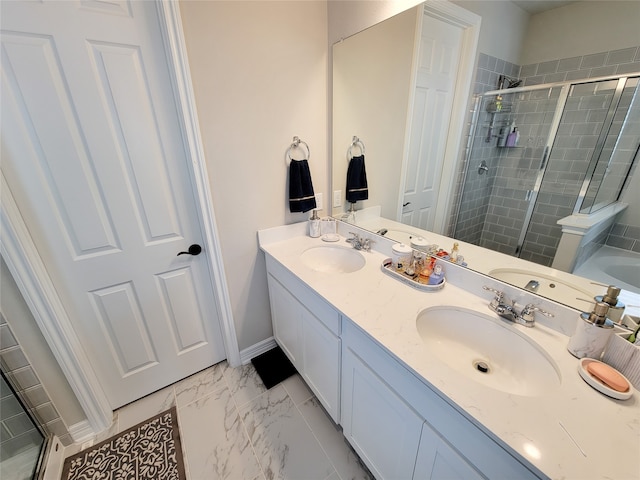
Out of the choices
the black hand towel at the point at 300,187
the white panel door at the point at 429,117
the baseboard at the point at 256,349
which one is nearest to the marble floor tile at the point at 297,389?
the baseboard at the point at 256,349

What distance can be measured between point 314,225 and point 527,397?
4.12ft

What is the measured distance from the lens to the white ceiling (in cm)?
76

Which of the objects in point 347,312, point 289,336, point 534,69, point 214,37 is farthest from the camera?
point 289,336

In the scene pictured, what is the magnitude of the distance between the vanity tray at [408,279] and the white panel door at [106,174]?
3.33 feet

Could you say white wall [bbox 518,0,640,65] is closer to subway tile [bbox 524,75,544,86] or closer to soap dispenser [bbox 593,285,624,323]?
subway tile [bbox 524,75,544,86]

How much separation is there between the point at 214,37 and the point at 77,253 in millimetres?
1161

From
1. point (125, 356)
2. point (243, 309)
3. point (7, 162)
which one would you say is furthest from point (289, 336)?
point (7, 162)

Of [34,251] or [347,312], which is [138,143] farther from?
[347,312]

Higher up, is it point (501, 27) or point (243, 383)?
point (501, 27)

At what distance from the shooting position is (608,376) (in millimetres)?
646

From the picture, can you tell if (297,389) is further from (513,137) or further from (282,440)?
(513,137)

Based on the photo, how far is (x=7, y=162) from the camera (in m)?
0.97

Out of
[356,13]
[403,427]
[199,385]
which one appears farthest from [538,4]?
[199,385]

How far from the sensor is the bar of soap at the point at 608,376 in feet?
2.05
